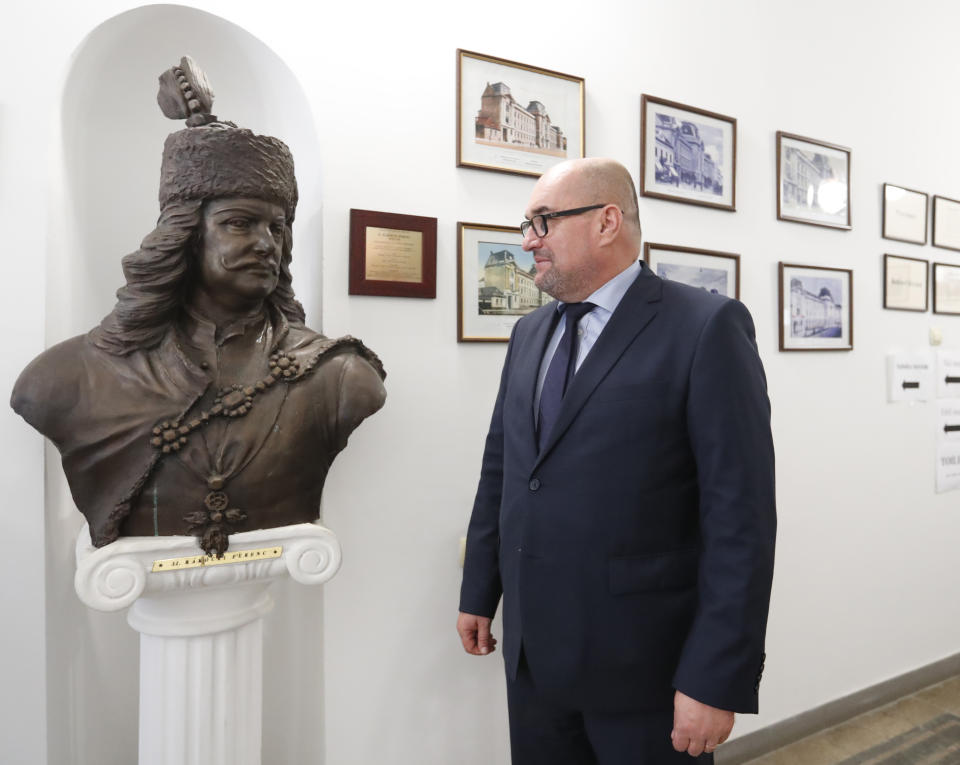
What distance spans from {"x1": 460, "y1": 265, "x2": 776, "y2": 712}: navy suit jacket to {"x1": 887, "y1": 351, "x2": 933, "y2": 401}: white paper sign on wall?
212 centimetres

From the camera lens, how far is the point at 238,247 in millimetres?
1396

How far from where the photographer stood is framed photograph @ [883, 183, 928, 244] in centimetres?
303

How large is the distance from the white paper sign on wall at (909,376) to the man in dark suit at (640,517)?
2.11 metres

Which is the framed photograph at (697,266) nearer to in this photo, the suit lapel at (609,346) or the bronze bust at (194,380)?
the suit lapel at (609,346)

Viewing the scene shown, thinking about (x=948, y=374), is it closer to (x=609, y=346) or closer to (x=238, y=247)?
(x=609, y=346)

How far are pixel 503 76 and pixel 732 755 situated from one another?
2466mm

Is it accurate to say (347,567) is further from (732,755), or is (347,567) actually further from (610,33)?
(610,33)

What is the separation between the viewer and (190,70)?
4.77 feet

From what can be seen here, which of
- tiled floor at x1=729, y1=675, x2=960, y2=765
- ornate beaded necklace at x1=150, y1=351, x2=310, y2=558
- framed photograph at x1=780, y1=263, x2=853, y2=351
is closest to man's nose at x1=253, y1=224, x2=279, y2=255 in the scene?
ornate beaded necklace at x1=150, y1=351, x2=310, y2=558

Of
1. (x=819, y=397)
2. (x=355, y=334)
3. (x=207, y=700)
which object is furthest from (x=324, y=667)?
(x=819, y=397)

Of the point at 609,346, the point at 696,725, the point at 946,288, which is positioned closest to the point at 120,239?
the point at 609,346

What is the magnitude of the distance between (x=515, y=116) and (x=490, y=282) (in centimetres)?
Answer: 52

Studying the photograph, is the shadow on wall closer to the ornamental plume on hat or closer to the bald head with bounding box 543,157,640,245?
the ornamental plume on hat

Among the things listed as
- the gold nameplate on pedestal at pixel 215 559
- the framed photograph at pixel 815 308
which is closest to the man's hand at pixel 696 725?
the gold nameplate on pedestal at pixel 215 559
